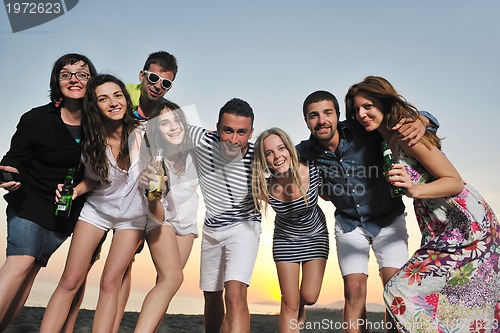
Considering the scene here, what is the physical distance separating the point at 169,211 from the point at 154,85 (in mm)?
1775

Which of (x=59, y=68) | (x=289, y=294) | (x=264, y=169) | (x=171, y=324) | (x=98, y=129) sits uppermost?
(x=59, y=68)

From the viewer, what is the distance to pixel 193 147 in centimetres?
602

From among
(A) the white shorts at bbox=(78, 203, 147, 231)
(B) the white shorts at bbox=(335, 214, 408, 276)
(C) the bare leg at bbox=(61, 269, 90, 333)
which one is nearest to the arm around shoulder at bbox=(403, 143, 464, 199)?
(B) the white shorts at bbox=(335, 214, 408, 276)

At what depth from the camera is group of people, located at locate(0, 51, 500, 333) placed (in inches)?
185

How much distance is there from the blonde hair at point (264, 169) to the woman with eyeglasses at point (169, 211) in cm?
65

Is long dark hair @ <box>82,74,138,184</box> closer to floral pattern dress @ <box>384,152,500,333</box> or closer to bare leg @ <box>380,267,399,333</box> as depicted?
floral pattern dress @ <box>384,152,500,333</box>

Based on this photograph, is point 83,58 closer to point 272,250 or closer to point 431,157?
point 272,250

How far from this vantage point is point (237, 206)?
19.4 ft

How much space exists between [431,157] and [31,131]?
12.3 ft

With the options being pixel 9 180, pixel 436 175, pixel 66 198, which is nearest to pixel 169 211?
pixel 66 198

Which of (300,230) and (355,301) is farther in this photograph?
(300,230)

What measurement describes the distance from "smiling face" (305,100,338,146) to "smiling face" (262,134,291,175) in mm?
396

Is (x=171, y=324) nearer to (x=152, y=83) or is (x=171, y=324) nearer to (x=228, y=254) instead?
(x=228, y=254)

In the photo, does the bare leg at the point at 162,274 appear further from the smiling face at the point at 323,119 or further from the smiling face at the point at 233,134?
the smiling face at the point at 323,119
